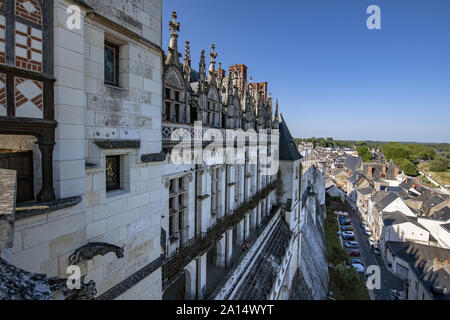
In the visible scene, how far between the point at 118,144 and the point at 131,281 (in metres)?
3.43

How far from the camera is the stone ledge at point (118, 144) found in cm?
507

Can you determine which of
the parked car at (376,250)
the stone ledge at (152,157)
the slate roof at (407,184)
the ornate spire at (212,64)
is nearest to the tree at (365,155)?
the slate roof at (407,184)

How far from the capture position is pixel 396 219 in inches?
1668

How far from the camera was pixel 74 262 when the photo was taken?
4461mm

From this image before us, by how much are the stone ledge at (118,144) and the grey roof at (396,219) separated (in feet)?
159

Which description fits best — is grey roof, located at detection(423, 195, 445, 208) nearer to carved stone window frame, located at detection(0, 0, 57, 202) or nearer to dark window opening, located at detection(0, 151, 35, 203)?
carved stone window frame, located at detection(0, 0, 57, 202)

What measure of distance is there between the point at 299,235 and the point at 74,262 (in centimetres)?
2731

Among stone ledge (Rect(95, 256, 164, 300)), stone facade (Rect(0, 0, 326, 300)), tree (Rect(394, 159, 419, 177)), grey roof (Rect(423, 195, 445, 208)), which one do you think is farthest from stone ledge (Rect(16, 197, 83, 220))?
tree (Rect(394, 159, 419, 177))

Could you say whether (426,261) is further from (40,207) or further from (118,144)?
(40,207)

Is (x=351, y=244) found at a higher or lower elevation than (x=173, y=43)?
lower

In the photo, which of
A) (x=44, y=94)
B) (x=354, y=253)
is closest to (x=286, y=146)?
(x=44, y=94)

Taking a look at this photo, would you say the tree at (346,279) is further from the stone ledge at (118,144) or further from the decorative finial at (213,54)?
the stone ledge at (118,144)
